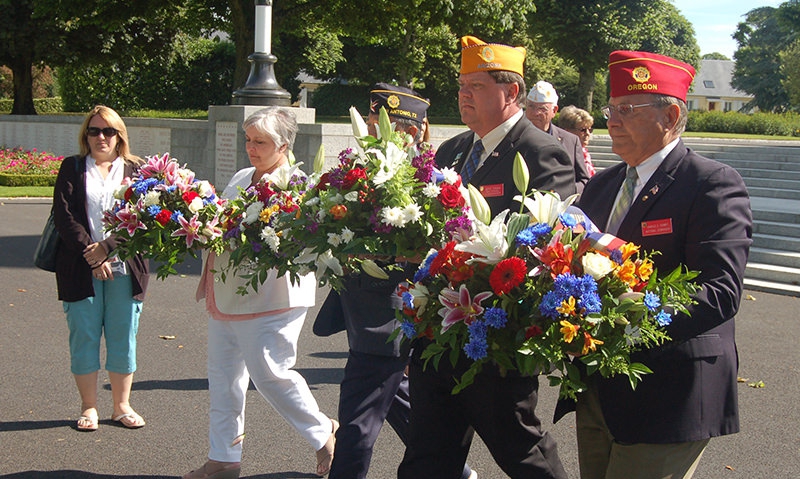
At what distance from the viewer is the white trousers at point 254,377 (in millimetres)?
4418

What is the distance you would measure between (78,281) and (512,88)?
10.1 feet

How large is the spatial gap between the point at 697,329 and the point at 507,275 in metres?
0.60

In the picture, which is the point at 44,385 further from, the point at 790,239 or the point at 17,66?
the point at 17,66

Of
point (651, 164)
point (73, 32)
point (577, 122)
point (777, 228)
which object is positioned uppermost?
point (73, 32)

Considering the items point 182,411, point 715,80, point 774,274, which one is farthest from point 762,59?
point 182,411

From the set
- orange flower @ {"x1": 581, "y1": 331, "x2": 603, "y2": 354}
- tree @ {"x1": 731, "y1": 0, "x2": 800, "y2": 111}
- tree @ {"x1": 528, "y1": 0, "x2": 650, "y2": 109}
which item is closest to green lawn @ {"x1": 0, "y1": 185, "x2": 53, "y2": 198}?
orange flower @ {"x1": 581, "y1": 331, "x2": 603, "y2": 354}

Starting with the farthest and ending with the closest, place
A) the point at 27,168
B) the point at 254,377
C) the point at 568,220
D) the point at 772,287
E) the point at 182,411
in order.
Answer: the point at 27,168 < the point at 772,287 < the point at 182,411 < the point at 254,377 < the point at 568,220

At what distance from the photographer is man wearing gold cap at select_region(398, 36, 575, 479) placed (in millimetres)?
3088

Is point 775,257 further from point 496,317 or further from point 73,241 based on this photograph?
point 496,317

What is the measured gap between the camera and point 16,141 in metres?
28.0

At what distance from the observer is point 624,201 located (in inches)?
116

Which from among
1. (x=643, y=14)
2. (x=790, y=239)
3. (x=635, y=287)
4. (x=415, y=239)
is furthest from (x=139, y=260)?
(x=643, y=14)

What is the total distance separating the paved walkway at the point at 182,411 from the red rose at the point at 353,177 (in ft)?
6.93

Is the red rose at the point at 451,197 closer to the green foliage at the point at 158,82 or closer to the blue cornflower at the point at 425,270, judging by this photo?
the blue cornflower at the point at 425,270
